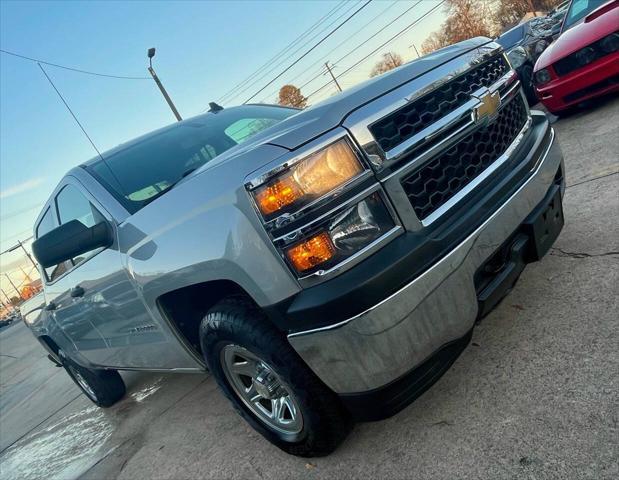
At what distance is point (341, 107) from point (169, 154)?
1531 millimetres

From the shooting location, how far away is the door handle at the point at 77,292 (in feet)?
10.3

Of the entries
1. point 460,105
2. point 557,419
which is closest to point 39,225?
point 460,105

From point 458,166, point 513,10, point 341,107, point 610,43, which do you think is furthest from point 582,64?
point 513,10

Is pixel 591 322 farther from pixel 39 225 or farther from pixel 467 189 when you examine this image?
pixel 39 225

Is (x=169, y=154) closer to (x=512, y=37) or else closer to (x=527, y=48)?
(x=527, y=48)

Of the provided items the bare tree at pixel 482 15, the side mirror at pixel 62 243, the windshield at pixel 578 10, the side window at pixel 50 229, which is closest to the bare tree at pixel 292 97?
the bare tree at pixel 482 15

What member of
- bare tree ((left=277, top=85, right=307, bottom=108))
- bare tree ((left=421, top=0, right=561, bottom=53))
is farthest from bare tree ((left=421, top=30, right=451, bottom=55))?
bare tree ((left=277, top=85, right=307, bottom=108))

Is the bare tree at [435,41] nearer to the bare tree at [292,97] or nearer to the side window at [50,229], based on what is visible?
the bare tree at [292,97]

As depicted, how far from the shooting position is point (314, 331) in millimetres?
1629

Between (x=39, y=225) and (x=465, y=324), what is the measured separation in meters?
3.86

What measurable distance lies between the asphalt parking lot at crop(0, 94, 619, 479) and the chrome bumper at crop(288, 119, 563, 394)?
424 mm

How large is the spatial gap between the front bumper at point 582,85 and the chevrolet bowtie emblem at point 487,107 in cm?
354

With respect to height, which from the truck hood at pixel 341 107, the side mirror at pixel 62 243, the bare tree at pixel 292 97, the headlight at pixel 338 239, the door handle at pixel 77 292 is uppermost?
the bare tree at pixel 292 97

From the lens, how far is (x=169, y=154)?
2.93m
